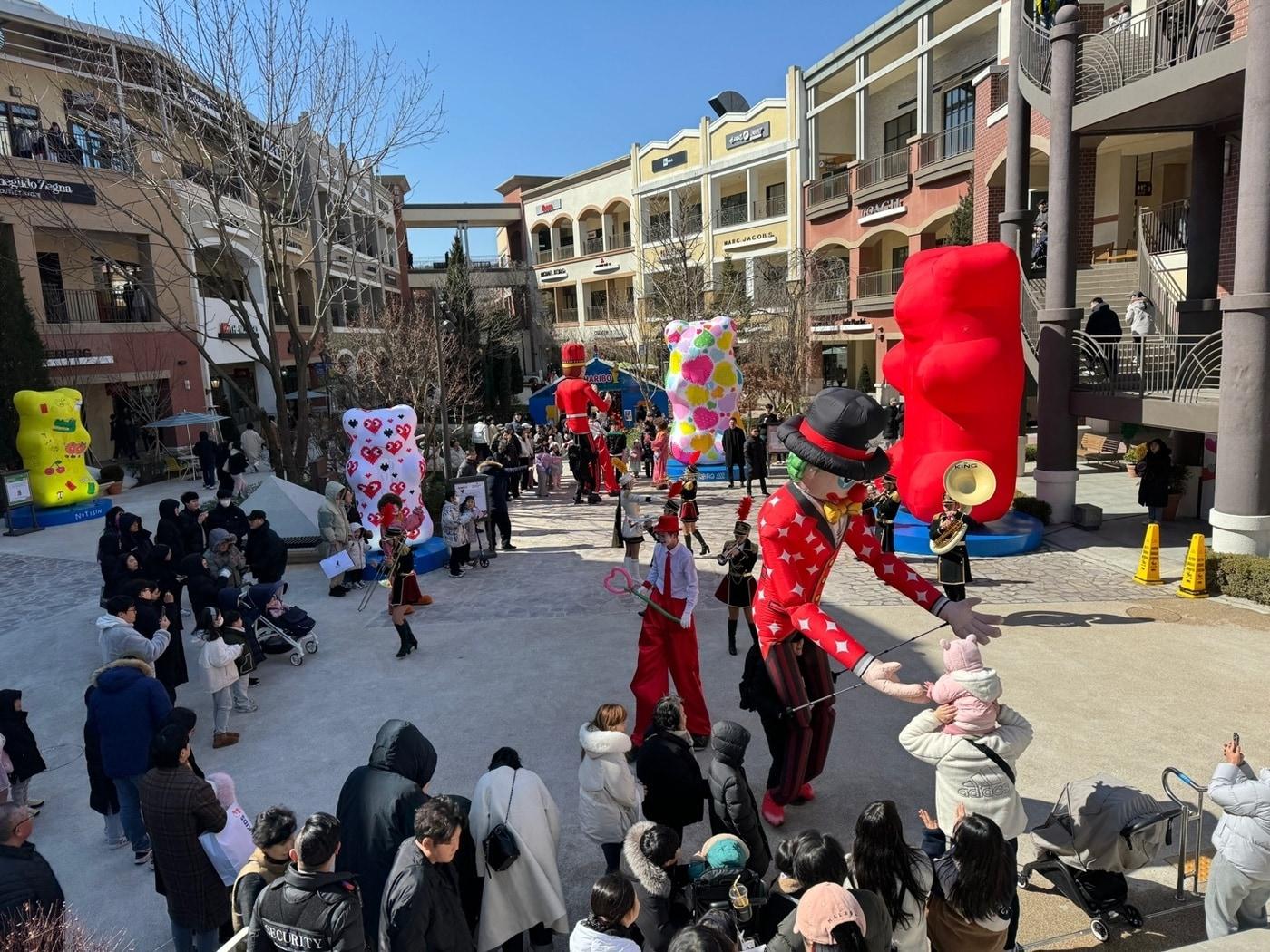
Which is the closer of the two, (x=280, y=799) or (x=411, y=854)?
(x=411, y=854)

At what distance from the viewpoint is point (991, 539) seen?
465 inches

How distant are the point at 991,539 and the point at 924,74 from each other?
71.9ft

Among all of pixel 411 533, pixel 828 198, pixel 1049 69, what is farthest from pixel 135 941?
pixel 828 198

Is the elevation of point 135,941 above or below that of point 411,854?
below

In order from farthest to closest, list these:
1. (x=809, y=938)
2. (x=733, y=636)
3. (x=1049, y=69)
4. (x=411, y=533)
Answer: (x=1049, y=69)
(x=411, y=533)
(x=733, y=636)
(x=809, y=938)

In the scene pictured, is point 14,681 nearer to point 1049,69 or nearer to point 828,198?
point 1049,69

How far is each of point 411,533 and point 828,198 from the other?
26130 mm

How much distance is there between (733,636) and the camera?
8.49 meters

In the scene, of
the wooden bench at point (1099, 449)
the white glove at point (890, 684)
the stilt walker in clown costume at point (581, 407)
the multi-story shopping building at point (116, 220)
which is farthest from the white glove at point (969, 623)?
the wooden bench at point (1099, 449)

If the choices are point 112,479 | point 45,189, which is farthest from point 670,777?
point 45,189

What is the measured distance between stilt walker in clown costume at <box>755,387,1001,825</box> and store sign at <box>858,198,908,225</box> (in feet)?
83.7

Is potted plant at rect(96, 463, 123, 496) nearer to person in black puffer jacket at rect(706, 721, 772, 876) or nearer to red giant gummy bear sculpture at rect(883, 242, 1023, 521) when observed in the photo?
red giant gummy bear sculpture at rect(883, 242, 1023, 521)

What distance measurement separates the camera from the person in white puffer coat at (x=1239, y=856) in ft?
12.5

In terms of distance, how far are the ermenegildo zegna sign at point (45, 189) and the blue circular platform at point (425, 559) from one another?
12.3 metres
